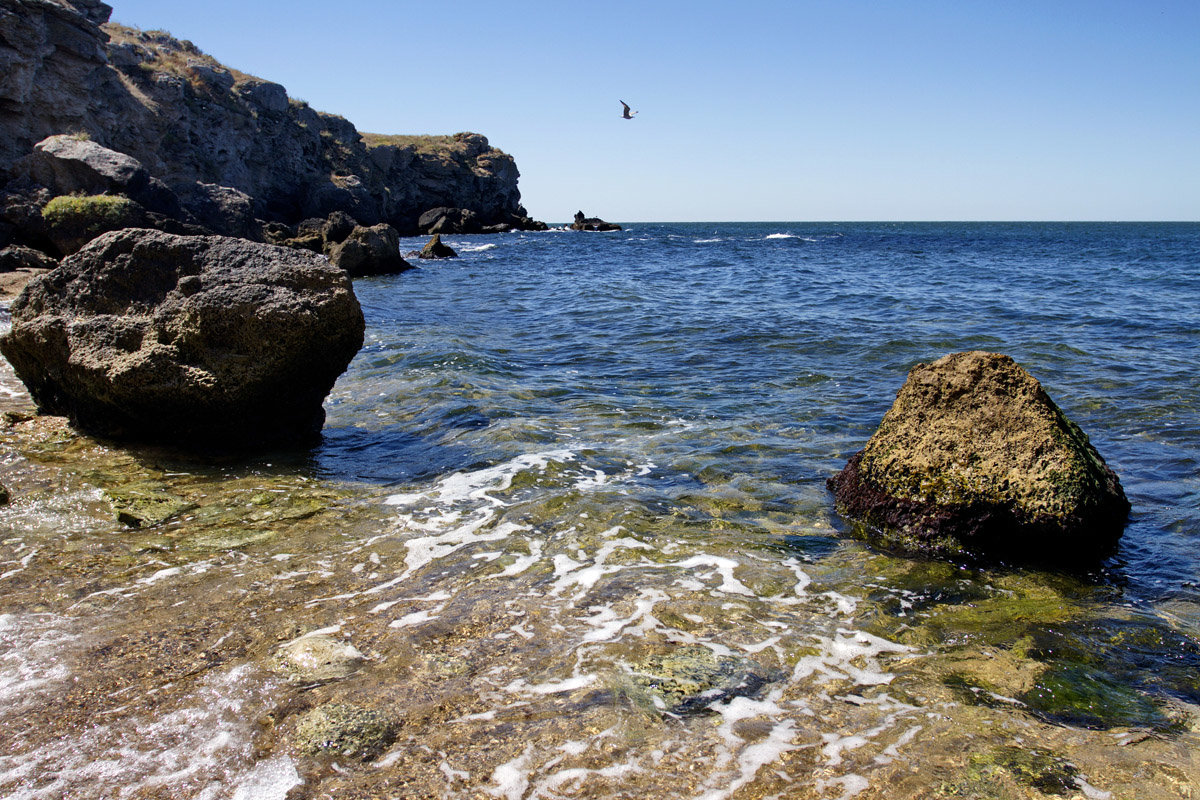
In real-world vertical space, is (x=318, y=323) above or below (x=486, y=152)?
below

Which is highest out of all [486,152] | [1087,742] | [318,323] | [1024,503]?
[486,152]

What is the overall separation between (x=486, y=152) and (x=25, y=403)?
294 ft

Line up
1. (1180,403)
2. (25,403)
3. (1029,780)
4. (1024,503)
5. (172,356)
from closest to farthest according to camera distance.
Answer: (1029,780) < (1024,503) < (172,356) < (25,403) < (1180,403)

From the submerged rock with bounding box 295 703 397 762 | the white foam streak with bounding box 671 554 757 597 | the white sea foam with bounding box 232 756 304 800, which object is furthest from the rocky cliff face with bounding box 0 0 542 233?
the white sea foam with bounding box 232 756 304 800

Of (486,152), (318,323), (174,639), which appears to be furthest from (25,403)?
(486,152)

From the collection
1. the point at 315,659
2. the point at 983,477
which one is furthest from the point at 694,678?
the point at 983,477

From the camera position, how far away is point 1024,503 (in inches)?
192

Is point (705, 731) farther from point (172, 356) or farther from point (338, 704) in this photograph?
point (172, 356)

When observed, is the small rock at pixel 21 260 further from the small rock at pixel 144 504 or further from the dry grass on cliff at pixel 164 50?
the dry grass on cliff at pixel 164 50

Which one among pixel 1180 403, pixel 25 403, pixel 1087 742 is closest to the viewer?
pixel 1087 742

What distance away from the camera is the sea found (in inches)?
A: 109

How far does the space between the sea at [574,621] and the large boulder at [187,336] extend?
0.43 m

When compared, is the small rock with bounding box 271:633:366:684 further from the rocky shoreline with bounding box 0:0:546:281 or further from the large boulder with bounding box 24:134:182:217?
the large boulder with bounding box 24:134:182:217

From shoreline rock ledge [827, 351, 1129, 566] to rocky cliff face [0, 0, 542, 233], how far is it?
2814 cm
